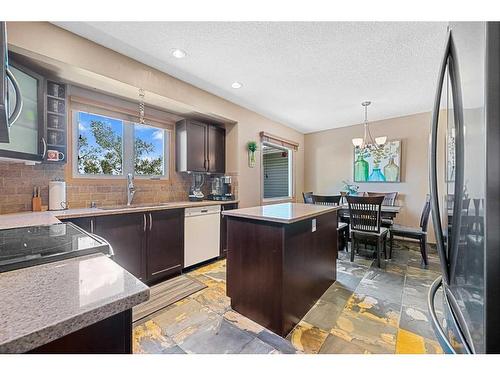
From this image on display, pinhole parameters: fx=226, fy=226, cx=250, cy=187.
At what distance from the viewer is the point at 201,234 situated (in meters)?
3.06

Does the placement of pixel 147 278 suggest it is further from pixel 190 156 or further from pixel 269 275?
pixel 190 156

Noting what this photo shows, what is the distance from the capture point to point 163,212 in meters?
2.62

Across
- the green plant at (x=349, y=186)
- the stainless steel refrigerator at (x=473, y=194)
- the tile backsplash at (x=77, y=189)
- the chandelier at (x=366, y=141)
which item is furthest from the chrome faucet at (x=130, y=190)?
the green plant at (x=349, y=186)

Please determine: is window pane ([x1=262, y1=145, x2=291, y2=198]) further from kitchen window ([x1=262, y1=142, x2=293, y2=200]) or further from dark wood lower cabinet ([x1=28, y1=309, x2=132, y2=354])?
dark wood lower cabinet ([x1=28, y1=309, x2=132, y2=354])

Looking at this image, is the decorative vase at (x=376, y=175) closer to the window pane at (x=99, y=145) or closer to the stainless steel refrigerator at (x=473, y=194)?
the stainless steel refrigerator at (x=473, y=194)

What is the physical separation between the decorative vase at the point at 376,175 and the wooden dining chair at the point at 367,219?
1.72 meters

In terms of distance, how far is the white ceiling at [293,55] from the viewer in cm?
190

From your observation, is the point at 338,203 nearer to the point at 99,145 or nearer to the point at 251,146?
the point at 251,146

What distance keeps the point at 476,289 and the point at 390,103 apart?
13.1 feet

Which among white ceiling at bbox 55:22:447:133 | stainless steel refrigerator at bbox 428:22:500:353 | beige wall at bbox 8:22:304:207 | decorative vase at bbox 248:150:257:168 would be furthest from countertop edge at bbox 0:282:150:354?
decorative vase at bbox 248:150:257:168

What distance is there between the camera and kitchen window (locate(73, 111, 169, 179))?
262 cm

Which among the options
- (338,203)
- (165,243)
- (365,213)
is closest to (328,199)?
(338,203)
